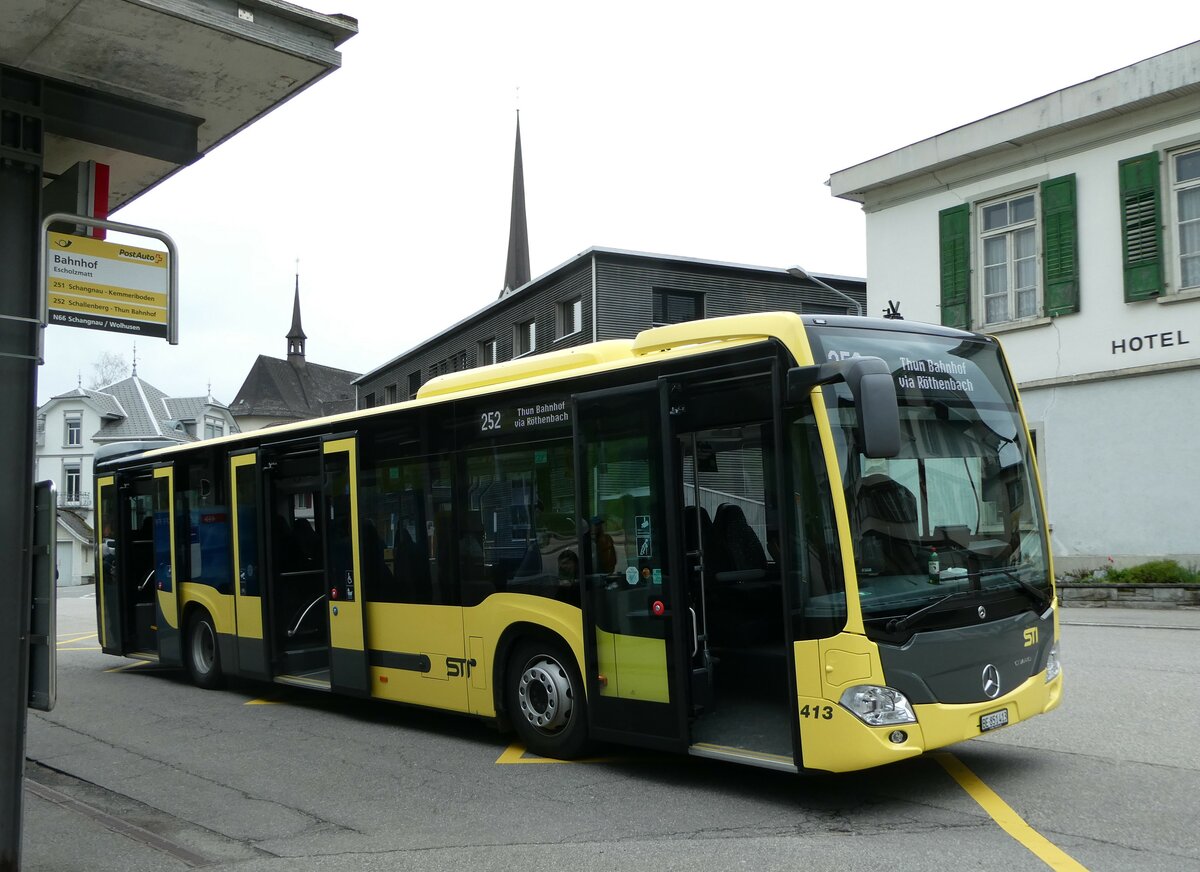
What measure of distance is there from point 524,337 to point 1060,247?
2191 cm

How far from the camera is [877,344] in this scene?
6.69 meters

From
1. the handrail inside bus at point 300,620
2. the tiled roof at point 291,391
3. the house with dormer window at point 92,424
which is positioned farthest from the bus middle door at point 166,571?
the tiled roof at point 291,391

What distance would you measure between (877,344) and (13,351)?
458 centimetres

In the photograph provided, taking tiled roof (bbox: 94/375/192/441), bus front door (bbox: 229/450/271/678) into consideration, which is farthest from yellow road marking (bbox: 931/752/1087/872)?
tiled roof (bbox: 94/375/192/441)

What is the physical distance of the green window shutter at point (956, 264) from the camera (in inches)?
832

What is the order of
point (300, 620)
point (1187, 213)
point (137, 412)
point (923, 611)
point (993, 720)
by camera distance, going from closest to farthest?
point (923, 611) < point (993, 720) < point (300, 620) < point (1187, 213) < point (137, 412)

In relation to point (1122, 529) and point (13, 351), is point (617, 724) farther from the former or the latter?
point (1122, 529)

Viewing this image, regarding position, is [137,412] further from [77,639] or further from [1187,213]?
[1187,213]

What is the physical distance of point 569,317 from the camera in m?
35.7

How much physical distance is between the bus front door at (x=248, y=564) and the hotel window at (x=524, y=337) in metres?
26.5

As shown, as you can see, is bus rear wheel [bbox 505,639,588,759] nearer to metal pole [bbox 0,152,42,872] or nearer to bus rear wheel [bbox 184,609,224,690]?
metal pole [bbox 0,152,42,872]

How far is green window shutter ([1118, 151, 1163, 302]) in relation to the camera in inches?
719

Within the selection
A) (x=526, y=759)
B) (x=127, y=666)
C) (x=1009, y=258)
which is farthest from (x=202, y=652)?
(x=1009, y=258)

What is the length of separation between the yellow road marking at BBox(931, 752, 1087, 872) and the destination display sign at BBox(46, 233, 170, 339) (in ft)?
16.1
